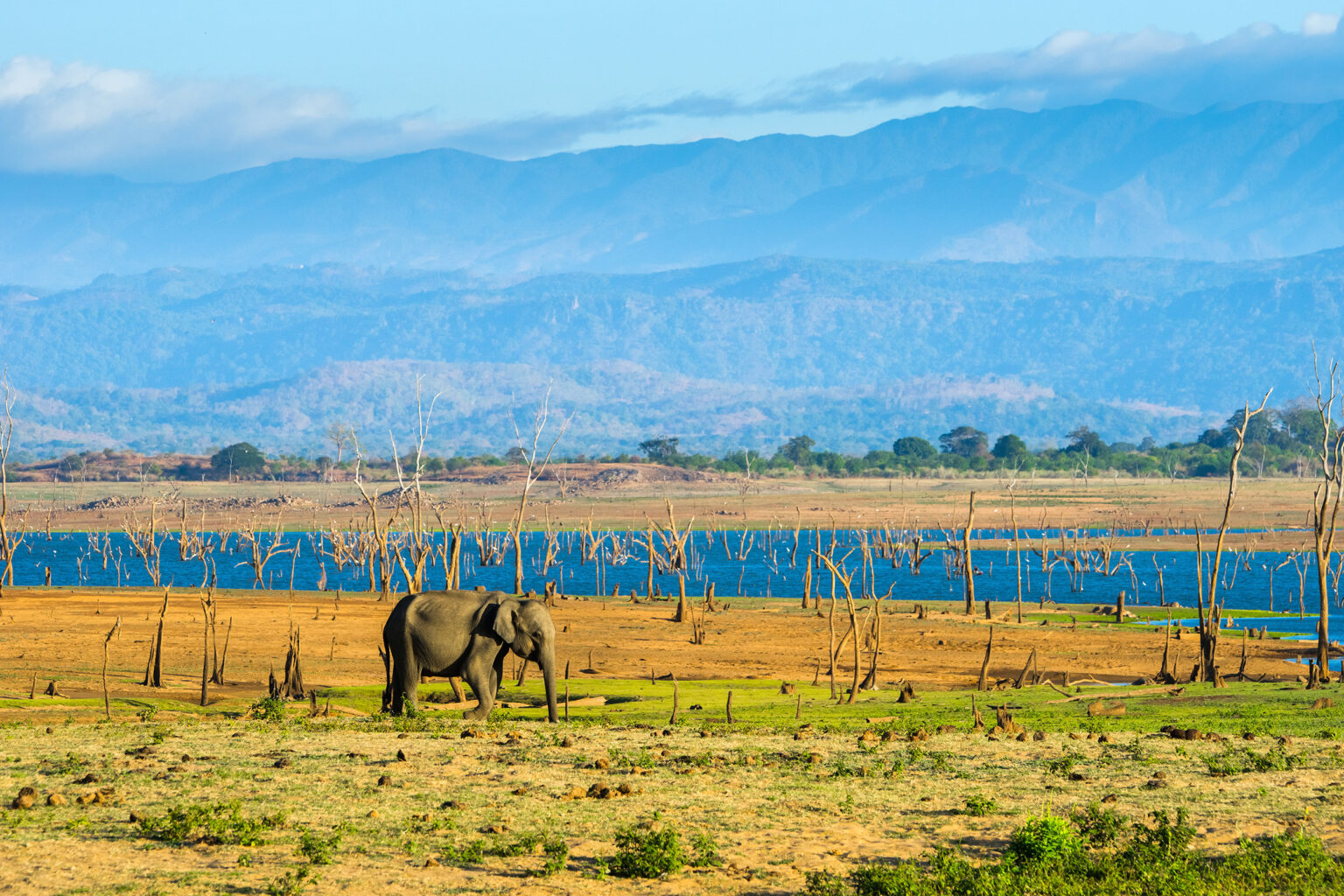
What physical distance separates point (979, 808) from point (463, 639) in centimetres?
1013

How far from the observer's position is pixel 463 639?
22.9 meters

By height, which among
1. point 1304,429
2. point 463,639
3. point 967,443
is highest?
point 1304,429

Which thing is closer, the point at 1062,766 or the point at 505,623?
the point at 1062,766

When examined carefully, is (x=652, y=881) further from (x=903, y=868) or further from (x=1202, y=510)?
(x=1202, y=510)

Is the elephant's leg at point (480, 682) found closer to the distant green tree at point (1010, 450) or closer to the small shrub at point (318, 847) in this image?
the small shrub at point (318, 847)

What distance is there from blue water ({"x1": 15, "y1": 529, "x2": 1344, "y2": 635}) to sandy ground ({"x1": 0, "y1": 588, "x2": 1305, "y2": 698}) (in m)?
11.3

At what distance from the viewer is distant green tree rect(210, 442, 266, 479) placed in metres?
167

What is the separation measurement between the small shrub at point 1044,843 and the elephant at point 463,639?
10502mm

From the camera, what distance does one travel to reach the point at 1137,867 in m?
13.1

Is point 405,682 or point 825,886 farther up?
point 405,682

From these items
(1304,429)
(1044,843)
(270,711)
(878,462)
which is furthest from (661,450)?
(1044,843)

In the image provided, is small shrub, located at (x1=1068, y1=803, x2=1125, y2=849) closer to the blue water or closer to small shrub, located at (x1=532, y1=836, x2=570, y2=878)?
small shrub, located at (x1=532, y1=836, x2=570, y2=878)

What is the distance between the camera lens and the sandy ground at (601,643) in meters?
32.5

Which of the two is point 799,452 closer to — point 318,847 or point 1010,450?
point 1010,450
